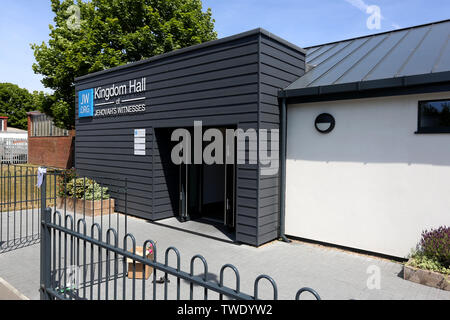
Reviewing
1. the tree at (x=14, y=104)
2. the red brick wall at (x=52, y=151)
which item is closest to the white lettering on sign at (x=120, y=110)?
the red brick wall at (x=52, y=151)

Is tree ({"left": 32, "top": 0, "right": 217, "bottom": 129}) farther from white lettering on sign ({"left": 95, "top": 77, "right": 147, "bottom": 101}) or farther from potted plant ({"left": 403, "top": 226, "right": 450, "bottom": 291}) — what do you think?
potted plant ({"left": 403, "top": 226, "right": 450, "bottom": 291})

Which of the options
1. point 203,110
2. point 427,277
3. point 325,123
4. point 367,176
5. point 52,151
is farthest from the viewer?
point 52,151

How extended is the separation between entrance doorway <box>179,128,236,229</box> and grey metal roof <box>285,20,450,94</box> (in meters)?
2.85

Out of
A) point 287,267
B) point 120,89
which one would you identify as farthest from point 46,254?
point 120,89

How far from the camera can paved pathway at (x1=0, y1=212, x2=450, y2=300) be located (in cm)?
429

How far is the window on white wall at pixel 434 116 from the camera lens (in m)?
5.02

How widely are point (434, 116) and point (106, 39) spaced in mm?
16973

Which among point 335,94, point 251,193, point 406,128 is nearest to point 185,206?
point 251,193

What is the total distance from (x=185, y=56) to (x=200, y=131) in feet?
6.40

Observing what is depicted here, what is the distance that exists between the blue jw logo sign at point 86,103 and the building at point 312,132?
2333 millimetres

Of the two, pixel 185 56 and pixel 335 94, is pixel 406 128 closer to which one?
pixel 335 94

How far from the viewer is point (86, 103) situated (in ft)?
34.4

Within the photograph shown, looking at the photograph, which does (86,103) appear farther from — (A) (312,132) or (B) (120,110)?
(A) (312,132)

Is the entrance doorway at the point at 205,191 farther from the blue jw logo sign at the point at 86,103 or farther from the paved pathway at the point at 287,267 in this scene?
the blue jw logo sign at the point at 86,103
